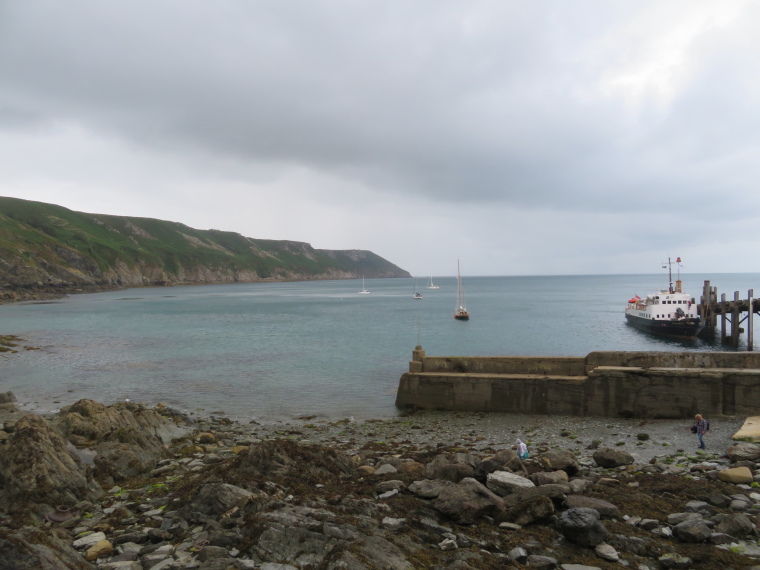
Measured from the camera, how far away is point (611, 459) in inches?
479

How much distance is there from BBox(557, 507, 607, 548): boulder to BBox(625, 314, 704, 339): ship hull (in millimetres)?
50513

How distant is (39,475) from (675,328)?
56.5m

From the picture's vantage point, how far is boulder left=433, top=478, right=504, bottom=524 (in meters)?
8.40

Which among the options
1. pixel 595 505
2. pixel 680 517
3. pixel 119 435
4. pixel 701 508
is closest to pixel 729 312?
pixel 701 508

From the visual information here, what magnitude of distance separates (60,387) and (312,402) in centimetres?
1542

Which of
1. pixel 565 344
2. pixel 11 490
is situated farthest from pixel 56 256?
pixel 11 490

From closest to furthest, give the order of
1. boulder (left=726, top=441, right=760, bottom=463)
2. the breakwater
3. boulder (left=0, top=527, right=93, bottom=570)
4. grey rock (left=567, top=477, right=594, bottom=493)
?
boulder (left=0, top=527, right=93, bottom=570) < grey rock (left=567, top=477, right=594, bottom=493) < boulder (left=726, top=441, right=760, bottom=463) < the breakwater

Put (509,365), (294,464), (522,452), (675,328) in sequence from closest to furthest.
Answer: (294,464)
(522,452)
(509,365)
(675,328)

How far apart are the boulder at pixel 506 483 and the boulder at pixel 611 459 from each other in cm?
378

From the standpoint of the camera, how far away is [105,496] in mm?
10391

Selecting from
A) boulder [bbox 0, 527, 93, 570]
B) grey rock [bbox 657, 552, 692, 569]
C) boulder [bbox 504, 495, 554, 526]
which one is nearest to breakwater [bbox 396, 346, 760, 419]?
boulder [bbox 504, 495, 554, 526]

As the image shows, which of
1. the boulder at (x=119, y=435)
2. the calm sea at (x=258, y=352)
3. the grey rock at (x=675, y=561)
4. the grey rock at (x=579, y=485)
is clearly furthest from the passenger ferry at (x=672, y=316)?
the boulder at (x=119, y=435)

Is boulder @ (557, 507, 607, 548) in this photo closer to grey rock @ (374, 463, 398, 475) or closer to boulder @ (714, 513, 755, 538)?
boulder @ (714, 513, 755, 538)

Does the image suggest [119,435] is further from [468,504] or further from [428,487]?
[468,504]
